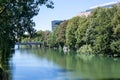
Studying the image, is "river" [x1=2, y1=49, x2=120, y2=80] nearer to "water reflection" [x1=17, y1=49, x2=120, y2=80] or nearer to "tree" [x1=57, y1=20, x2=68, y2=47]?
"water reflection" [x1=17, y1=49, x2=120, y2=80]

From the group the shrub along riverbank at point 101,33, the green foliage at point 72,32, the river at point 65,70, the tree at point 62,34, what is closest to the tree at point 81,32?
the shrub along riverbank at point 101,33

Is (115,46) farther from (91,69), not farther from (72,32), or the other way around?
(72,32)

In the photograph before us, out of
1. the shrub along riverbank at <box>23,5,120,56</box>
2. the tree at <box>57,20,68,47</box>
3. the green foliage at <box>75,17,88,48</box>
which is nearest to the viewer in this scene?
the shrub along riverbank at <box>23,5,120,56</box>

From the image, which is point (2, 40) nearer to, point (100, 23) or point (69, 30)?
point (100, 23)

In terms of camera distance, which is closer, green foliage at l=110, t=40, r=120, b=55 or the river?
the river

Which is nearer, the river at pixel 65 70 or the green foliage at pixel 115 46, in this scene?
the river at pixel 65 70

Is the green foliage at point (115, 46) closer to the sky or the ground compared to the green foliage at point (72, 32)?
closer to the ground

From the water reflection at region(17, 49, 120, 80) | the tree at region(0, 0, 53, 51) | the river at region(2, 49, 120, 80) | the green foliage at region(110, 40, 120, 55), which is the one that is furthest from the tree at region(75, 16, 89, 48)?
the tree at region(0, 0, 53, 51)

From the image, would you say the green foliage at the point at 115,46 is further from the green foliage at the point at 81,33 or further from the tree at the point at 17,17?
the tree at the point at 17,17

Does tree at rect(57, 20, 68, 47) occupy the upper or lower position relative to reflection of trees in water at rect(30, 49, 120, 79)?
upper

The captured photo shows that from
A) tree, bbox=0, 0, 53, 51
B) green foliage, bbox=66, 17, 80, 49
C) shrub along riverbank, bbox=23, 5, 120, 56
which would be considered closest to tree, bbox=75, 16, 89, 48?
shrub along riverbank, bbox=23, 5, 120, 56

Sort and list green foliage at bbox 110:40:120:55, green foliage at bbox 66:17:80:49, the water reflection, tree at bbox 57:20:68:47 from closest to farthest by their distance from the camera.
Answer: the water reflection
green foliage at bbox 110:40:120:55
green foliage at bbox 66:17:80:49
tree at bbox 57:20:68:47

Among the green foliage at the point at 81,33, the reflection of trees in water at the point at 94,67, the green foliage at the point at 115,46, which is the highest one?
the green foliage at the point at 81,33

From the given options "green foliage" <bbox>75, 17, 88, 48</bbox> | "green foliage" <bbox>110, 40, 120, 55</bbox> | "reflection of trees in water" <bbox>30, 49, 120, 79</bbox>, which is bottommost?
"reflection of trees in water" <bbox>30, 49, 120, 79</bbox>
